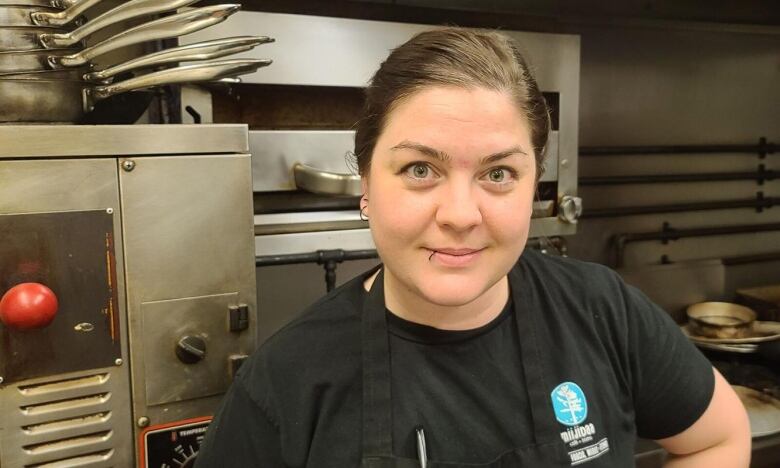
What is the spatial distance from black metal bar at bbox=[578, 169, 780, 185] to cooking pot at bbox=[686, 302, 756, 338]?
1.55 feet

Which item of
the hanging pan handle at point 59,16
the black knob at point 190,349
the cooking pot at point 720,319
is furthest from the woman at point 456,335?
the cooking pot at point 720,319

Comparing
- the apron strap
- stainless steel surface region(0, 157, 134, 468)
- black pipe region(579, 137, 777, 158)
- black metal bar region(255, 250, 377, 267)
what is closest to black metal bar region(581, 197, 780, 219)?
black pipe region(579, 137, 777, 158)

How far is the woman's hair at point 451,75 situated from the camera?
0.84 metres

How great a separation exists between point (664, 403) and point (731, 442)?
0.65 feet

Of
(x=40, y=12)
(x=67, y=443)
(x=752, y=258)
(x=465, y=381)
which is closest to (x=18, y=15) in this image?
(x=40, y=12)

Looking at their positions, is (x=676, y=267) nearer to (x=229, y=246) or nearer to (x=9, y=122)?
(x=229, y=246)

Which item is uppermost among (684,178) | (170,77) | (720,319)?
(170,77)

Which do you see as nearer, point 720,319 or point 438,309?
point 438,309

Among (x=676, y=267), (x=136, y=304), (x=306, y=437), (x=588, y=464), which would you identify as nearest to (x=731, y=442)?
(x=588, y=464)

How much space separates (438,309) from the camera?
94cm

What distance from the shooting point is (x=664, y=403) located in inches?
41.7

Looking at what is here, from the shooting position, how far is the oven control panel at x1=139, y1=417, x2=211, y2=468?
3.36 feet

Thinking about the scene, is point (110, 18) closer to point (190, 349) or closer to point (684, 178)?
point (190, 349)

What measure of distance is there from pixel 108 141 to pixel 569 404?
0.82 meters
